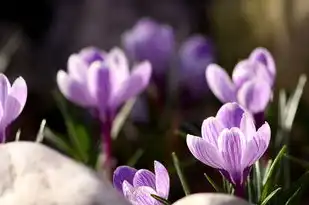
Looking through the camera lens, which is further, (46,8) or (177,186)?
(46,8)

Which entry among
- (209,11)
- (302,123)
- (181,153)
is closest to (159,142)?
(181,153)

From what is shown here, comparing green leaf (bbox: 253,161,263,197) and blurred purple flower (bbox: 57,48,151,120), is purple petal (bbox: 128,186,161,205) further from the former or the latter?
blurred purple flower (bbox: 57,48,151,120)

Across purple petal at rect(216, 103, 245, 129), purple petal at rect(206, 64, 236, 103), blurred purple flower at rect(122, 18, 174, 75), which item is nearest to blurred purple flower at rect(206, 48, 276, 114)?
purple petal at rect(206, 64, 236, 103)

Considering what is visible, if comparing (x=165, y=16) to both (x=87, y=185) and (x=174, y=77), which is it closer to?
(x=174, y=77)

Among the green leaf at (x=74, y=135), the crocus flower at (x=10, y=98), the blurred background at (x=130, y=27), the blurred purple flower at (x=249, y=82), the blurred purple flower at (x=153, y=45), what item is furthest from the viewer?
the blurred background at (x=130, y=27)

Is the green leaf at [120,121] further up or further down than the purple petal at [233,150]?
further down


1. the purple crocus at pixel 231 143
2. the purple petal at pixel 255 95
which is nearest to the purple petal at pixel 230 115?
the purple crocus at pixel 231 143

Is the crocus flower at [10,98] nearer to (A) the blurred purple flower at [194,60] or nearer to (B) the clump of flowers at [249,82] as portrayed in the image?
(B) the clump of flowers at [249,82]

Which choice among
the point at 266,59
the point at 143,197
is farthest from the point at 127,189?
the point at 266,59
